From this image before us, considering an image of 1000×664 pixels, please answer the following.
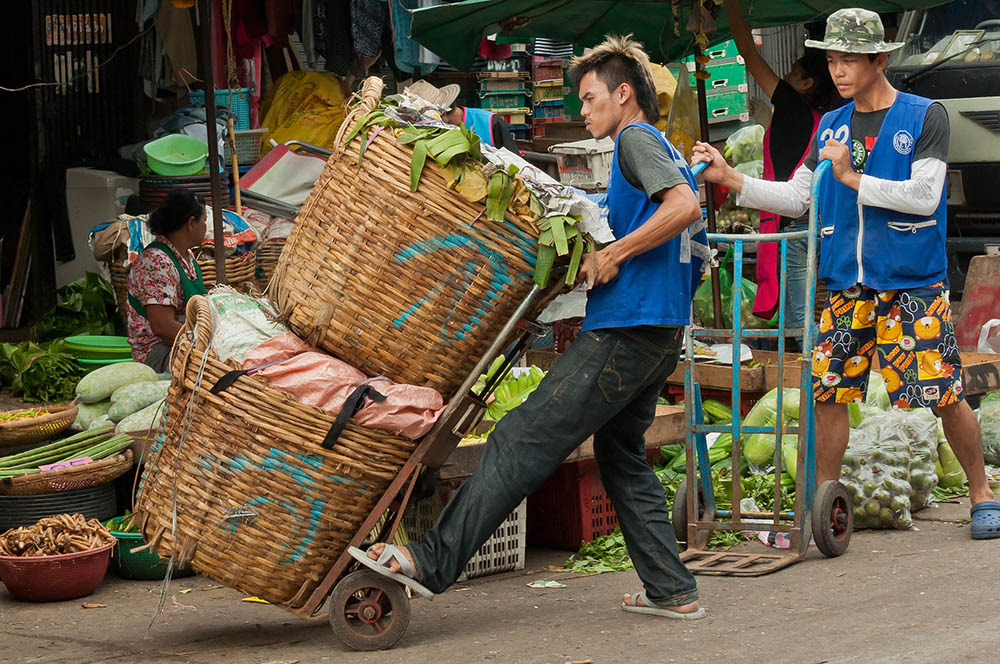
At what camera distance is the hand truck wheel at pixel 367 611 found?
4348mm

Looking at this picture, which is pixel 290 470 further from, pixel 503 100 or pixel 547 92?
pixel 547 92

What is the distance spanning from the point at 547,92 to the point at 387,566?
8540mm

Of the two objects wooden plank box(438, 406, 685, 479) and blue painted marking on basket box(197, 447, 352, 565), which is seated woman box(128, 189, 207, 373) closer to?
wooden plank box(438, 406, 685, 479)

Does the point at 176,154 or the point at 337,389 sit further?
the point at 176,154

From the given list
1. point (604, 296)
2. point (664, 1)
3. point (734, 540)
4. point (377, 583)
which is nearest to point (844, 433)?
point (734, 540)

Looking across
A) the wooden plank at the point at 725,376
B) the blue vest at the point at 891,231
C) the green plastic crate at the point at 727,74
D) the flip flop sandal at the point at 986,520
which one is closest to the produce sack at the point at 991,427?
the wooden plank at the point at 725,376

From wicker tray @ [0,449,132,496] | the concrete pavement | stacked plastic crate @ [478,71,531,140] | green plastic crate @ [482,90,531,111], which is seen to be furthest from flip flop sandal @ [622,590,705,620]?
green plastic crate @ [482,90,531,111]

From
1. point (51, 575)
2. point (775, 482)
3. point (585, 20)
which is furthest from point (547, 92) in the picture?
point (51, 575)

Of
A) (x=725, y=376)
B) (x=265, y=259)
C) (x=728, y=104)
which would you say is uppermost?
(x=728, y=104)

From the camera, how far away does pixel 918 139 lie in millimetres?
5457

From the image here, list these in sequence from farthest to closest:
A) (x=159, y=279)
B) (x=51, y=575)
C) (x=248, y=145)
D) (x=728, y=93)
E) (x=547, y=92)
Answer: (x=547, y=92), (x=728, y=93), (x=248, y=145), (x=159, y=279), (x=51, y=575)

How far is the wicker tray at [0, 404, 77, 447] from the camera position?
5930 mm

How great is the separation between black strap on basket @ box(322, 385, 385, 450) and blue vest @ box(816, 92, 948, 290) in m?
2.26

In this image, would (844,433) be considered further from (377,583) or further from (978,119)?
(978,119)
